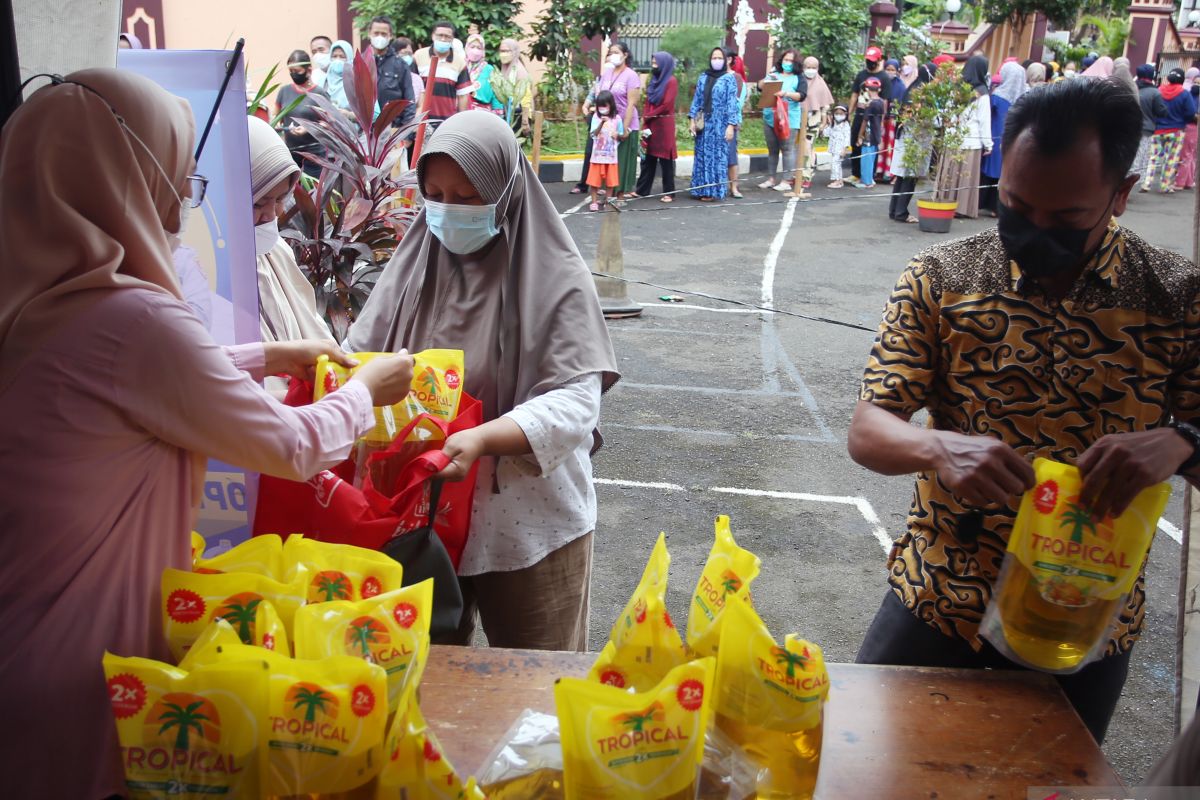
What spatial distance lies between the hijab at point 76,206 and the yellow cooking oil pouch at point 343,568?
1.45 ft

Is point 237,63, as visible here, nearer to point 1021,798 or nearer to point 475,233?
point 475,233

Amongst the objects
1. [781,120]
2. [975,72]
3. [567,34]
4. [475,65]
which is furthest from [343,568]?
[567,34]

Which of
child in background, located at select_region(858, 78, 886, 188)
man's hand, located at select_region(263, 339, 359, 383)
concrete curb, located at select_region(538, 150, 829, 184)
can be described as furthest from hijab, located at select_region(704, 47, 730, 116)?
man's hand, located at select_region(263, 339, 359, 383)

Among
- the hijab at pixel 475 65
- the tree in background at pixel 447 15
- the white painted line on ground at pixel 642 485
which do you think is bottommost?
the white painted line on ground at pixel 642 485

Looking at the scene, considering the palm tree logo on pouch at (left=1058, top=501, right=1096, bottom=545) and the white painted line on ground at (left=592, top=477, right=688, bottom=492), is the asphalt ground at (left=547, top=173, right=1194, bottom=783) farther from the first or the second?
the palm tree logo on pouch at (left=1058, top=501, right=1096, bottom=545)

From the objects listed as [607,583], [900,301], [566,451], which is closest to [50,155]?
[566,451]

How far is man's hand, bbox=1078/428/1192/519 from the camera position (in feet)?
5.10

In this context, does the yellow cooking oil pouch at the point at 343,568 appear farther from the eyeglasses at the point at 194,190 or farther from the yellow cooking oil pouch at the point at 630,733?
the eyeglasses at the point at 194,190

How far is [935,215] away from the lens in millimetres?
11977

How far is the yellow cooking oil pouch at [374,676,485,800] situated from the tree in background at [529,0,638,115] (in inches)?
650

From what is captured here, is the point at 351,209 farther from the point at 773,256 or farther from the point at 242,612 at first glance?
the point at 773,256

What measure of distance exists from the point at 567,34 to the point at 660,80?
422 cm

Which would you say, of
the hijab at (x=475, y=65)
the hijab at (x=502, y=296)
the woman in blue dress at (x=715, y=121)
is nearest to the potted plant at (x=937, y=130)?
the woman in blue dress at (x=715, y=121)

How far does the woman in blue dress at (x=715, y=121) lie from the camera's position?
13461 mm
